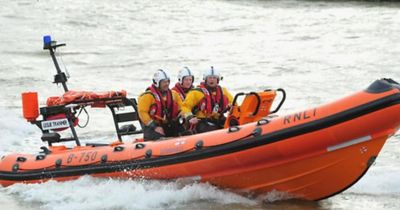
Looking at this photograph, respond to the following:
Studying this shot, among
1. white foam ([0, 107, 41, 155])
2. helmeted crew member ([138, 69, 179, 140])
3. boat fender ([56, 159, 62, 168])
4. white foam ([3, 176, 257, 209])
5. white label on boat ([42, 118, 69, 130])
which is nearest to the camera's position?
white foam ([3, 176, 257, 209])

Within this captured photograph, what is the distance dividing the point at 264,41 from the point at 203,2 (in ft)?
26.2

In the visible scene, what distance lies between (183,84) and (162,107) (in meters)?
0.39

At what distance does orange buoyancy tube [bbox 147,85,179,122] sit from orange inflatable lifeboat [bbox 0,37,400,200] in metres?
0.38

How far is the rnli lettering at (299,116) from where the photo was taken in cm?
604

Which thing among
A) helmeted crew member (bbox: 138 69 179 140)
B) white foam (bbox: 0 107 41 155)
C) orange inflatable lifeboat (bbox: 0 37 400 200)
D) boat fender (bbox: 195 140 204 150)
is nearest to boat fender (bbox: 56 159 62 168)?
orange inflatable lifeboat (bbox: 0 37 400 200)

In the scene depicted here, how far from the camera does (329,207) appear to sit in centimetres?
668

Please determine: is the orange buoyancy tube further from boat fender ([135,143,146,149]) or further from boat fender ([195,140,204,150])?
boat fender ([195,140,204,150])

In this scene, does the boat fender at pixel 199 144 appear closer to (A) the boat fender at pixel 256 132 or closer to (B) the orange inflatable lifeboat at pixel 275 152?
(B) the orange inflatable lifeboat at pixel 275 152

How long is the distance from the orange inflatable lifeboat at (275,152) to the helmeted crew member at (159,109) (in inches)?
10.7

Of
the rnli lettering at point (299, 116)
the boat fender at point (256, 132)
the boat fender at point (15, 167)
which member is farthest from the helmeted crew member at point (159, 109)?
the rnli lettering at point (299, 116)

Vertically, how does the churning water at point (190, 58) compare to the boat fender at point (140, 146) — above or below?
below

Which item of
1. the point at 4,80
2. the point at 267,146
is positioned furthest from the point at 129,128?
the point at 4,80

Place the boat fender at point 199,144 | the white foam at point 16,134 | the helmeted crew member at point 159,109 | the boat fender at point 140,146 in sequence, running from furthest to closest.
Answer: the white foam at point 16,134 → the helmeted crew member at point 159,109 → the boat fender at point 140,146 → the boat fender at point 199,144

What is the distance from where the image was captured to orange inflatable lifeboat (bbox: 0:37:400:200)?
5910 mm
